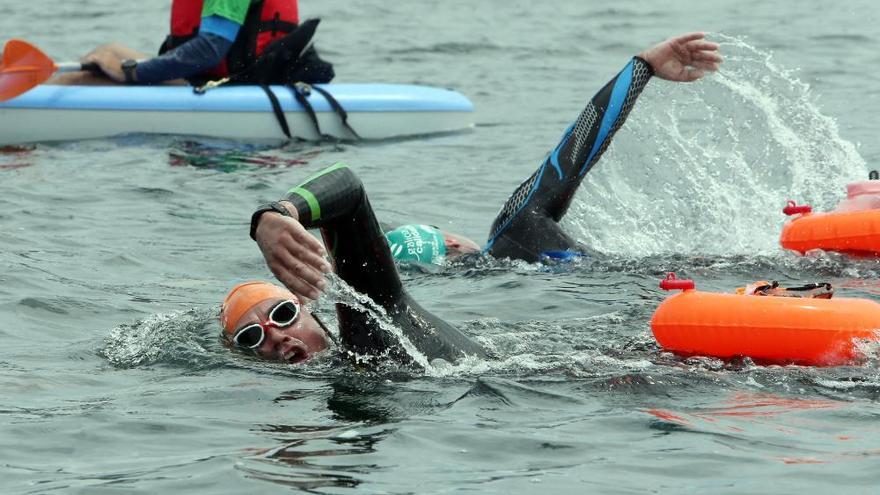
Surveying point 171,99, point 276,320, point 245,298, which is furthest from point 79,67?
point 276,320

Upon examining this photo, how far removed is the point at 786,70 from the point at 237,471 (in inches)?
446

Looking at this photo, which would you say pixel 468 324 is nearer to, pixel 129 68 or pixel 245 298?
pixel 245 298

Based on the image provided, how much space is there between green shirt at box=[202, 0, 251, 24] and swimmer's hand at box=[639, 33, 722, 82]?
5245mm

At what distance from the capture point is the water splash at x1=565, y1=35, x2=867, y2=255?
845 cm

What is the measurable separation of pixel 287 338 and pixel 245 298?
27cm

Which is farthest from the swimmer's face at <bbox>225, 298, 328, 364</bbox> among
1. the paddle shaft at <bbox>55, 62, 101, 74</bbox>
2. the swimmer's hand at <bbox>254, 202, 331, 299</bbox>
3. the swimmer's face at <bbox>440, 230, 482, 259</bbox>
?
the paddle shaft at <bbox>55, 62, 101, 74</bbox>

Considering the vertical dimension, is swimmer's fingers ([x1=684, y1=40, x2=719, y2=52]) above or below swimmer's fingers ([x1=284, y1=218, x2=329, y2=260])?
above

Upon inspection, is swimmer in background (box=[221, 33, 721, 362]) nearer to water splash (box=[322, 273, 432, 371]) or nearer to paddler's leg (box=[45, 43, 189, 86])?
water splash (box=[322, 273, 432, 371])

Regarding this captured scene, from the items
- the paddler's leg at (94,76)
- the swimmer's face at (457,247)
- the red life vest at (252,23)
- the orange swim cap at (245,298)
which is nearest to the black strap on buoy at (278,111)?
the red life vest at (252,23)

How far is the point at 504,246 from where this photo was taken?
7012 mm

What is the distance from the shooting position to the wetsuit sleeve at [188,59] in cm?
1128

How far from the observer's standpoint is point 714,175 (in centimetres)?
1020

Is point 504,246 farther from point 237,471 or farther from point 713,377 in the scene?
point 237,471

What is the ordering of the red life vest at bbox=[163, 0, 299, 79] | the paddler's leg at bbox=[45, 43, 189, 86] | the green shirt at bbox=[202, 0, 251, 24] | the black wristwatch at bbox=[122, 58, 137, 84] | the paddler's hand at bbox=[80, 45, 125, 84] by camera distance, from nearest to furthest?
1. the green shirt at bbox=[202, 0, 251, 24]
2. the red life vest at bbox=[163, 0, 299, 79]
3. the black wristwatch at bbox=[122, 58, 137, 84]
4. the paddler's hand at bbox=[80, 45, 125, 84]
5. the paddler's leg at bbox=[45, 43, 189, 86]
